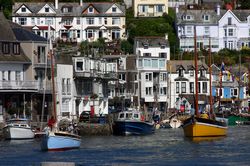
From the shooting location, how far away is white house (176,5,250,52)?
180 meters

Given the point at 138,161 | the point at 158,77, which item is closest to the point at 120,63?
the point at 158,77

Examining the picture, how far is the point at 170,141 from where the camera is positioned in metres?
99.6

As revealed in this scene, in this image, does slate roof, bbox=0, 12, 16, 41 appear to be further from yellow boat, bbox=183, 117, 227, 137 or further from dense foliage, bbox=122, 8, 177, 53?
dense foliage, bbox=122, 8, 177, 53

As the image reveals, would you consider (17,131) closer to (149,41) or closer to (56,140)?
(56,140)

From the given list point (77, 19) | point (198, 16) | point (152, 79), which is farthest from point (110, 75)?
point (198, 16)

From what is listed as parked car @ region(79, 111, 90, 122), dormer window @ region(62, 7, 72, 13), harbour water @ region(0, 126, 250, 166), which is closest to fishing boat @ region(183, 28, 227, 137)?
harbour water @ region(0, 126, 250, 166)

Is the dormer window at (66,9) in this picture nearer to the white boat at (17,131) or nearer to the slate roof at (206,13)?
the slate roof at (206,13)

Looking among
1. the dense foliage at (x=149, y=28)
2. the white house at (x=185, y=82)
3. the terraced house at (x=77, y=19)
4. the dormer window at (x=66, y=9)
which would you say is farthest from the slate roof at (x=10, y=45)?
the dormer window at (x=66, y=9)

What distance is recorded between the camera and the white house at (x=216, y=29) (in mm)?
179625

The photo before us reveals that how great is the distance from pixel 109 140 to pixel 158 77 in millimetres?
54876

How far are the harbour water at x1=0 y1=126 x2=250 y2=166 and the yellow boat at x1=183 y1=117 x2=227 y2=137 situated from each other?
1042 millimetres

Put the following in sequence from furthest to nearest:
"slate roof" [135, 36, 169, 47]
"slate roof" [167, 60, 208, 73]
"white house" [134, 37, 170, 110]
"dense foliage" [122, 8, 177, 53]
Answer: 1. "dense foliage" [122, 8, 177, 53]
2. "slate roof" [135, 36, 169, 47]
3. "slate roof" [167, 60, 208, 73]
4. "white house" [134, 37, 170, 110]

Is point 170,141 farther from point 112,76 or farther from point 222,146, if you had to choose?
point 112,76

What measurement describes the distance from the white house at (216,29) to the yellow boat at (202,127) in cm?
7505
